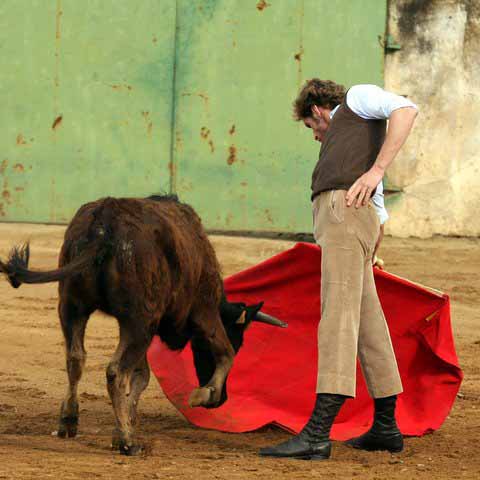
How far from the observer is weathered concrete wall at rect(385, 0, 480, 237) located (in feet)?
40.3

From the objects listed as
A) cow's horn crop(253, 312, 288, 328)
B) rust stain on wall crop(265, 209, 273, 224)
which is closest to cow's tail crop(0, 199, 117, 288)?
cow's horn crop(253, 312, 288, 328)

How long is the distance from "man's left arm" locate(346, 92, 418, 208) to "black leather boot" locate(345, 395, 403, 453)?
102cm

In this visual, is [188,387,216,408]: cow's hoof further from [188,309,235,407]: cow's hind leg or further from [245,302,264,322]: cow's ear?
[245,302,264,322]: cow's ear

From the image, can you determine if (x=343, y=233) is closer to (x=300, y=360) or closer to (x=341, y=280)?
(x=341, y=280)

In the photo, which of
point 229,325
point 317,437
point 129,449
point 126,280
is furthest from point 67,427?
point 317,437

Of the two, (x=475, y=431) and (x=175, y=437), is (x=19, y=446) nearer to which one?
(x=175, y=437)

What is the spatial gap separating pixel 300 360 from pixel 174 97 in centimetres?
597

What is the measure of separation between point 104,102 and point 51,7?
3.51 ft

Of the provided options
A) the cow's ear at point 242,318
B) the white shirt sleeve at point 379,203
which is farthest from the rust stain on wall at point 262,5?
the white shirt sleeve at point 379,203

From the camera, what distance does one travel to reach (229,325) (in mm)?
6246

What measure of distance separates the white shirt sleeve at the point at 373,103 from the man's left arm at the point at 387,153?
0.04 m

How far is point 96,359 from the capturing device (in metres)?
7.73

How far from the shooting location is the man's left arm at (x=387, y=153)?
503cm

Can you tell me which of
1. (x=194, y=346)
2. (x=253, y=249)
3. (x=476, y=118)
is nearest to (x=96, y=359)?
(x=194, y=346)
